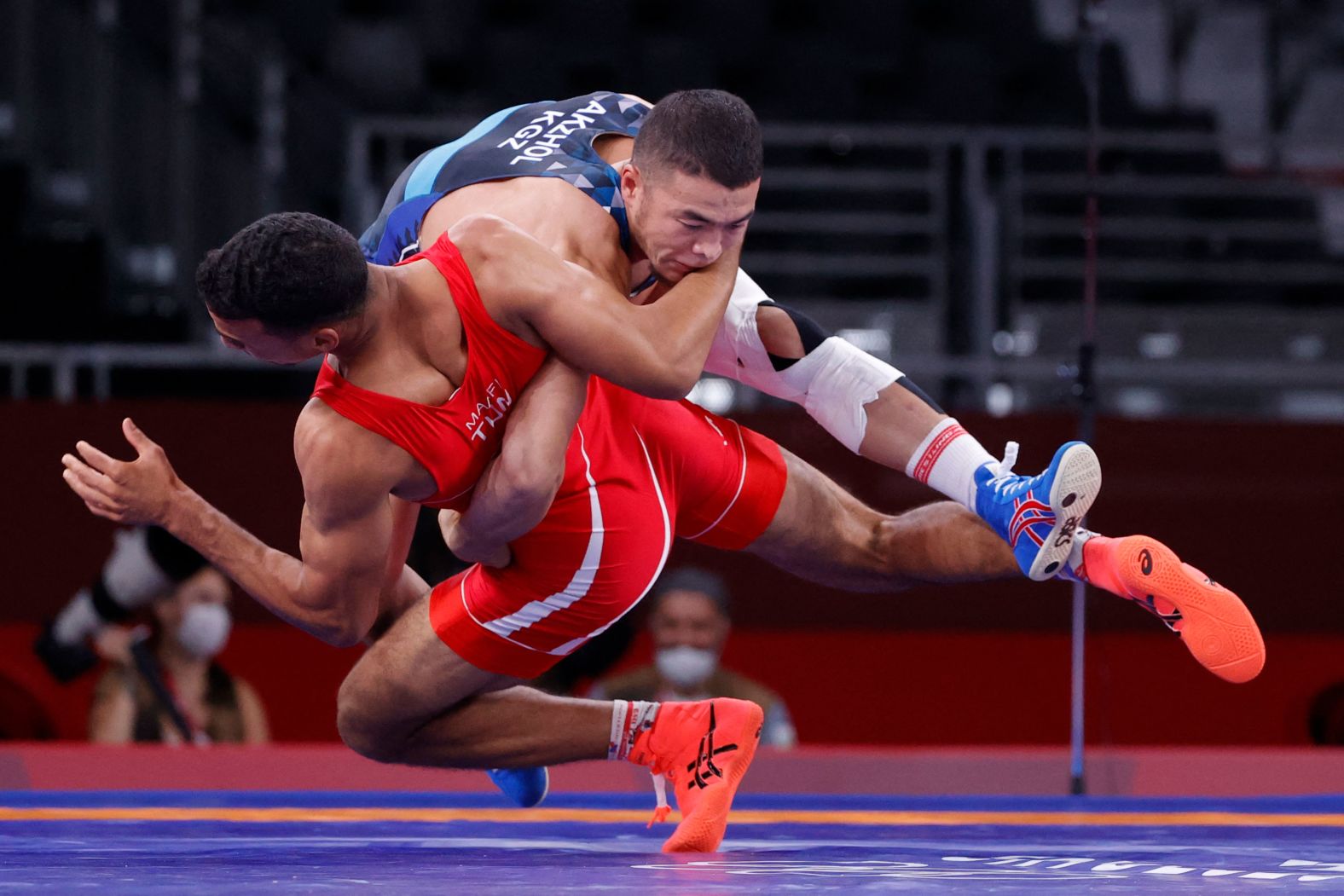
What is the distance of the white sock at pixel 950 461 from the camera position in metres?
3.09

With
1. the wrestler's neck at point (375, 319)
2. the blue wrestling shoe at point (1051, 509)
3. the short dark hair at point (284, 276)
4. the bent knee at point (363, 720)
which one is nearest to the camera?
the short dark hair at point (284, 276)

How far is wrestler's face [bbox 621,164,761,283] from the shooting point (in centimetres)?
275

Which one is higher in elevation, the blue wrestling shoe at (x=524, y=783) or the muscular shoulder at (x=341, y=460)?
the muscular shoulder at (x=341, y=460)

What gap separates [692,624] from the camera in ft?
15.3

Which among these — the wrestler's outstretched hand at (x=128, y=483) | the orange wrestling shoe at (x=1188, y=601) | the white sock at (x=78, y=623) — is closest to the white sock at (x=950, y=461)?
the orange wrestling shoe at (x=1188, y=601)

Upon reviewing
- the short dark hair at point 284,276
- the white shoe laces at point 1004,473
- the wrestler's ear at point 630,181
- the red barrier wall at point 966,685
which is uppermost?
the wrestler's ear at point 630,181

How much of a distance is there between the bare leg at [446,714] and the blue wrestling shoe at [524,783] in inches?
4.1

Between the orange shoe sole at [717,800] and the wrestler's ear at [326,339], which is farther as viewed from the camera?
the orange shoe sole at [717,800]

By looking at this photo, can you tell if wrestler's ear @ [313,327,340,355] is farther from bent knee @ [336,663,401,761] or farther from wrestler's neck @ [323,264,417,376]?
bent knee @ [336,663,401,761]

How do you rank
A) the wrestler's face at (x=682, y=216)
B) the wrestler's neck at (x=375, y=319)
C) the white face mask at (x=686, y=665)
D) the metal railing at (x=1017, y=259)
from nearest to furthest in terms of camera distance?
the wrestler's neck at (x=375, y=319) → the wrestler's face at (x=682, y=216) → the white face mask at (x=686, y=665) → the metal railing at (x=1017, y=259)

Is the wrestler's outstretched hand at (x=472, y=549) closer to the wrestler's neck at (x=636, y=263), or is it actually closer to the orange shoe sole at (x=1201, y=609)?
the wrestler's neck at (x=636, y=263)

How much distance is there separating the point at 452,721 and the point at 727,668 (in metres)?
2.26

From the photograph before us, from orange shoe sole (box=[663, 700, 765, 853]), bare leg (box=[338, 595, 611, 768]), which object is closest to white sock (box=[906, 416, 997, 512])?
orange shoe sole (box=[663, 700, 765, 853])

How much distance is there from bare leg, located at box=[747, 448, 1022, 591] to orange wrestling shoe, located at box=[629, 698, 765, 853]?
0.32 meters
